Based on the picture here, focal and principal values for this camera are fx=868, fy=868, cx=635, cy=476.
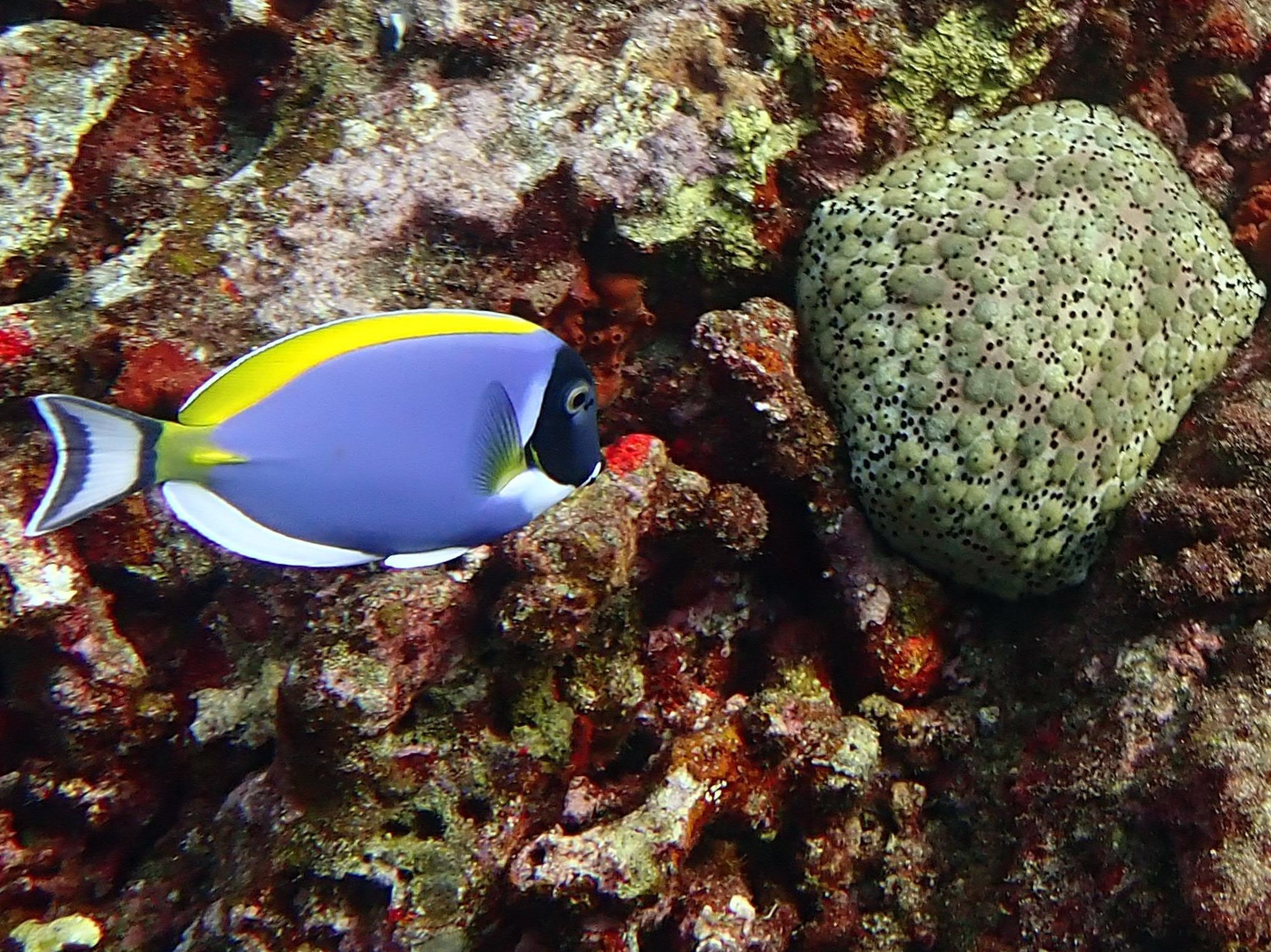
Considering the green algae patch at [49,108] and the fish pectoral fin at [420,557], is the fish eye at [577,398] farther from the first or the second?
the green algae patch at [49,108]

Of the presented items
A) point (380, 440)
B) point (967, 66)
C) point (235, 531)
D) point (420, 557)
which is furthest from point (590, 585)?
point (967, 66)

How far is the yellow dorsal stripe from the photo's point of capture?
156cm

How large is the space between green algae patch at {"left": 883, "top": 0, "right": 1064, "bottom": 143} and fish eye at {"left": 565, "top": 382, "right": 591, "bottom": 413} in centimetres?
198

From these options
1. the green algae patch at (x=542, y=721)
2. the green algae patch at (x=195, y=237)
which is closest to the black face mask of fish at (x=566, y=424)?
the green algae patch at (x=542, y=721)

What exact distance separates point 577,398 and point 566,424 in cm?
6

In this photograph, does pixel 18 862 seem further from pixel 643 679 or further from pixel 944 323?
pixel 944 323

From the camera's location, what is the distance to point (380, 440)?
1670 millimetres

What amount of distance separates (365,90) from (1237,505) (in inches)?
122

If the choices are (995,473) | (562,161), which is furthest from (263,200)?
(995,473)

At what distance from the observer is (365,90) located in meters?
Answer: 3.02

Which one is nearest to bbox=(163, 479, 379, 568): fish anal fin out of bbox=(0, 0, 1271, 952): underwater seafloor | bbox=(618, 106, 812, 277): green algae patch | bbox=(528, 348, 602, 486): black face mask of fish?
bbox=(528, 348, 602, 486): black face mask of fish

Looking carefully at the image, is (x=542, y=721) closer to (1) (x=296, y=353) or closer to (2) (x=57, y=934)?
(1) (x=296, y=353)

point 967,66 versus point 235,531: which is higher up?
point 967,66

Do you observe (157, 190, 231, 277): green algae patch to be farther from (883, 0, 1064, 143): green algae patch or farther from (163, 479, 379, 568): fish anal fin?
(883, 0, 1064, 143): green algae patch
